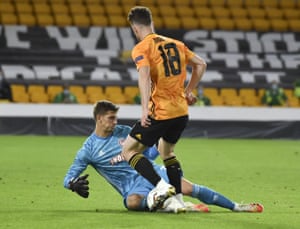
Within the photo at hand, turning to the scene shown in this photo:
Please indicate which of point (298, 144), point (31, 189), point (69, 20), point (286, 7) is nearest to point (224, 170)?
point (31, 189)

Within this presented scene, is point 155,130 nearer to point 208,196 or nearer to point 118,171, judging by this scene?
point 118,171

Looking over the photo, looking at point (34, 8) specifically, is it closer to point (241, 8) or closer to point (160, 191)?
point (241, 8)

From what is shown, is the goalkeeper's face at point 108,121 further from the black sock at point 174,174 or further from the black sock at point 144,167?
the black sock at point 174,174

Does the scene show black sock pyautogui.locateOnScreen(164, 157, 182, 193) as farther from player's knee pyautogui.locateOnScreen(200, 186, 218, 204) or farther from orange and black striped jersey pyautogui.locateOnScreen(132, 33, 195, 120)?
orange and black striped jersey pyautogui.locateOnScreen(132, 33, 195, 120)

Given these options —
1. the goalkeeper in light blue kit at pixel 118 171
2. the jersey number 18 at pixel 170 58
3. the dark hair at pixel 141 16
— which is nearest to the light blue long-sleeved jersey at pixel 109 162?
the goalkeeper in light blue kit at pixel 118 171

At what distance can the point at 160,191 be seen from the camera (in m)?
6.79

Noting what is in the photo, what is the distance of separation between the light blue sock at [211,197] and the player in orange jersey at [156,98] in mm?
209

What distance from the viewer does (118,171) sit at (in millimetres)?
7527

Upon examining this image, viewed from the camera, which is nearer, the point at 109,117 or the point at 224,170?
the point at 109,117

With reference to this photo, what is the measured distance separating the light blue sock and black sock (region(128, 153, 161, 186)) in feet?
1.81

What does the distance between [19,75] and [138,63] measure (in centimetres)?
1928

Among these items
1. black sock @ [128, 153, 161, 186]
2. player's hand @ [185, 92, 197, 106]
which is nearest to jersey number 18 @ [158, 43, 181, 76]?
player's hand @ [185, 92, 197, 106]

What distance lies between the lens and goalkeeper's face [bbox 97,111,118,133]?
24.3 feet

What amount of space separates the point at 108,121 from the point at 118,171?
47cm
